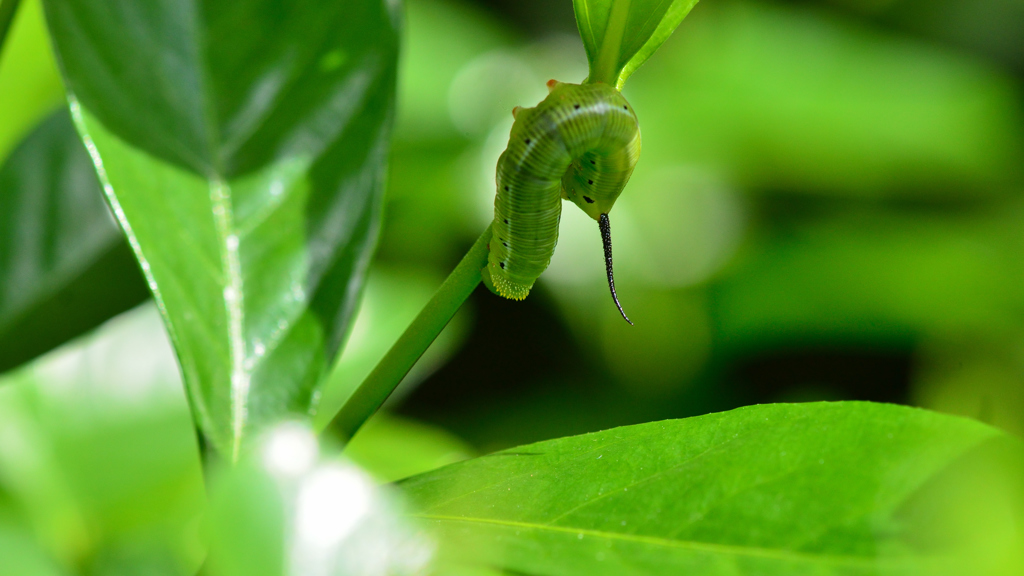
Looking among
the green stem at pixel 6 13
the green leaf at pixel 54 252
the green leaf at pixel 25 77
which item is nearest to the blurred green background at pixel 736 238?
the green leaf at pixel 54 252

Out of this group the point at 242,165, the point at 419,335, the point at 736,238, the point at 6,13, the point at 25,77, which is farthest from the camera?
the point at 736,238

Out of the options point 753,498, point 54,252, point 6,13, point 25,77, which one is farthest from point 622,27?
point 25,77

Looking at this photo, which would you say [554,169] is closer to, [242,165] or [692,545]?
[242,165]

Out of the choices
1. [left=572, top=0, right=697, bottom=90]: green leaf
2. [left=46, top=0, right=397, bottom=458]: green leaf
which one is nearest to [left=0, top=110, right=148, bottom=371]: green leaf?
[left=46, top=0, right=397, bottom=458]: green leaf

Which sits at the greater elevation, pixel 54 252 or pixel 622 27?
pixel 622 27

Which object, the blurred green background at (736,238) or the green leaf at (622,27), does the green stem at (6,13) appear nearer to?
the green leaf at (622,27)

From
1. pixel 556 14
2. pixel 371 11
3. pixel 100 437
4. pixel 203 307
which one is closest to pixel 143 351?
pixel 100 437

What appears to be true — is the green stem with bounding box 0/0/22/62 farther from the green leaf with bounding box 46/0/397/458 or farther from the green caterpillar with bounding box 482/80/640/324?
the green caterpillar with bounding box 482/80/640/324
